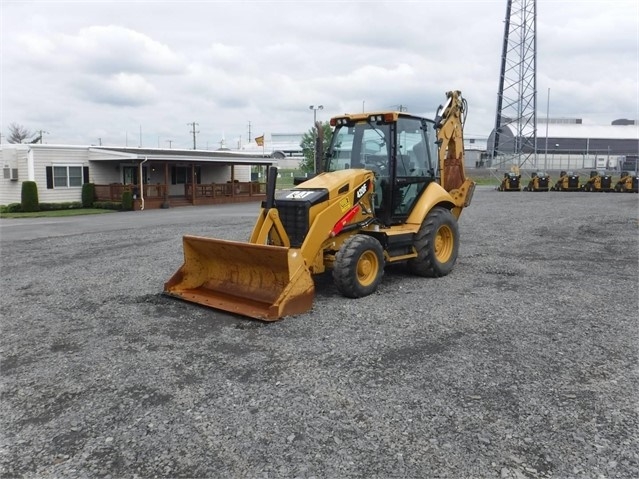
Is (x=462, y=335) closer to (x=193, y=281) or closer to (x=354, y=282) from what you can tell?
(x=354, y=282)

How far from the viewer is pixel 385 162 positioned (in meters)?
8.16

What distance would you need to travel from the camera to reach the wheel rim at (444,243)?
9.05 m

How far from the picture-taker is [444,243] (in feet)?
30.2

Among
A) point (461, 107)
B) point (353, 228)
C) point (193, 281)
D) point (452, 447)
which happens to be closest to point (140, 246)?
point (193, 281)

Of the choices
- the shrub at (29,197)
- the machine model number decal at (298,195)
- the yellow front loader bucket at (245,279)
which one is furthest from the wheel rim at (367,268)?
the shrub at (29,197)

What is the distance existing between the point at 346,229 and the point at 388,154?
1.38 metres

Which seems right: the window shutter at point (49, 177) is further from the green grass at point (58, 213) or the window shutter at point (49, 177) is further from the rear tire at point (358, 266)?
the rear tire at point (358, 266)

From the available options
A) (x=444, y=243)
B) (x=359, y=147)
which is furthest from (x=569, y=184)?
(x=359, y=147)

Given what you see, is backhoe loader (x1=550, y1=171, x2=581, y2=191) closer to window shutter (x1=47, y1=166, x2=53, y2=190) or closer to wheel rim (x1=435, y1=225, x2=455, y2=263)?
window shutter (x1=47, y1=166, x2=53, y2=190)

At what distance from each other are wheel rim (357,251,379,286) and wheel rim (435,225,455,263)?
6.25 feet

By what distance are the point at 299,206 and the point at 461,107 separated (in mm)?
4337

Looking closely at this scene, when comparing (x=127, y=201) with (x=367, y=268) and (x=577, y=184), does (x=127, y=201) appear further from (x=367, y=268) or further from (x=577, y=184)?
(x=577, y=184)

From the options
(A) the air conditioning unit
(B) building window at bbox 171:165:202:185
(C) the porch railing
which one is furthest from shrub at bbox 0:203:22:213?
(B) building window at bbox 171:165:202:185

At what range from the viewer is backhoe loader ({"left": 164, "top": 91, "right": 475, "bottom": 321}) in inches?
261
